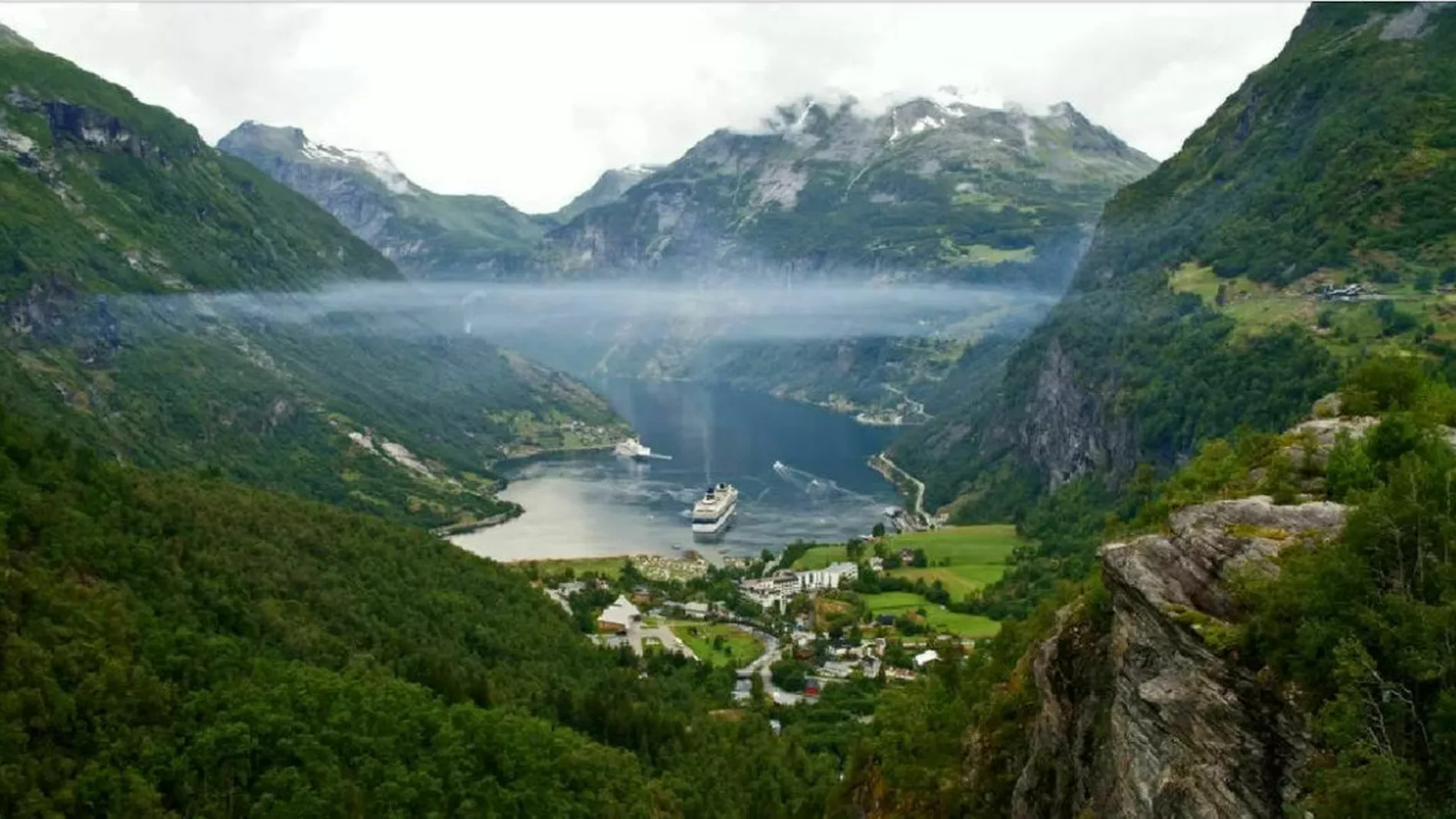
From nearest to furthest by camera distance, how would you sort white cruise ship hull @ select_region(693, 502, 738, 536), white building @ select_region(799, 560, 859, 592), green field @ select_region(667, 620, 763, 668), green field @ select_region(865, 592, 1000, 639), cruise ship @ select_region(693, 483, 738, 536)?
green field @ select_region(667, 620, 763, 668) → green field @ select_region(865, 592, 1000, 639) → white building @ select_region(799, 560, 859, 592) → white cruise ship hull @ select_region(693, 502, 738, 536) → cruise ship @ select_region(693, 483, 738, 536)

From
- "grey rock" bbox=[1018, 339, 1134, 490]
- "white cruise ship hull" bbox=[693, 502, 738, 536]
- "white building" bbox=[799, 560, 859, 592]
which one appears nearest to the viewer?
"white building" bbox=[799, 560, 859, 592]

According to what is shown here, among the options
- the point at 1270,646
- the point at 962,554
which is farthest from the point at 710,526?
the point at 1270,646

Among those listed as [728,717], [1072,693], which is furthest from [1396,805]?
[728,717]

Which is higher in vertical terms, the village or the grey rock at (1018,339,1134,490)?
the grey rock at (1018,339,1134,490)

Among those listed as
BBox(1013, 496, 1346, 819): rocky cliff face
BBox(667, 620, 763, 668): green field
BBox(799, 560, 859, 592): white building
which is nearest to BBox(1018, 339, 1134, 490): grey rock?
BBox(799, 560, 859, 592): white building

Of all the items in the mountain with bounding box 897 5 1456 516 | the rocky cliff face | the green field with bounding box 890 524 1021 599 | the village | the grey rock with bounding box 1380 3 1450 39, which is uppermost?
the grey rock with bounding box 1380 3 1450 39

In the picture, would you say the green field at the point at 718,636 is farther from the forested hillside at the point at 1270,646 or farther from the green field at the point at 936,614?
the forested hillside at the point at 1270,646

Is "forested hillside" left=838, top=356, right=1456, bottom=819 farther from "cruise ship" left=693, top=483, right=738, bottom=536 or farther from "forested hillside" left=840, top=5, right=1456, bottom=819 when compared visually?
"cruise ship" left=693, top=483, right=738, bottom=536
